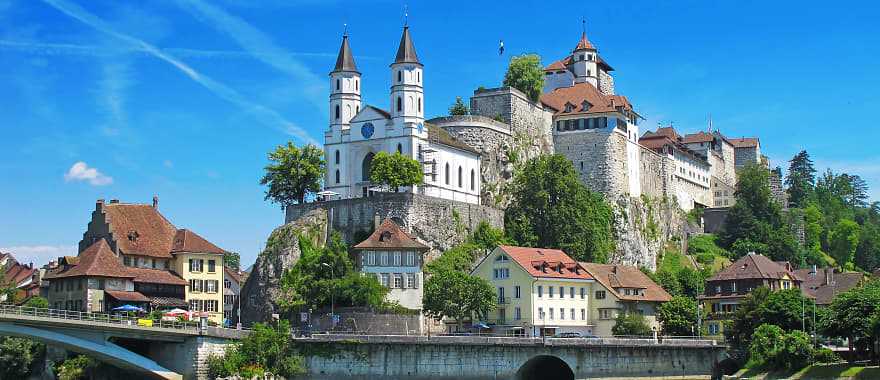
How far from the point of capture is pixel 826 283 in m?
104

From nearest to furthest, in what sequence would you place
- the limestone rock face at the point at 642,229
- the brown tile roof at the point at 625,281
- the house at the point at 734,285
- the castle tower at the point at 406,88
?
the brown tile roof at the point at 625,281
the house at the point at 734,285
the castle tower at the point at 406,88
the limestone rock face at the point at 642,229

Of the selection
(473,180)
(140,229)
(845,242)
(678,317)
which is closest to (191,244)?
(140,229)

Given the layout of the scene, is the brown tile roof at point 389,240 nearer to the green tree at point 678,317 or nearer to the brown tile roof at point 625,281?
the brown tile roof at point 625,281

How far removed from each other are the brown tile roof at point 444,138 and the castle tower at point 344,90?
6.84 metres

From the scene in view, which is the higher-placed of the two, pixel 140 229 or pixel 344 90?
pixel 344 90

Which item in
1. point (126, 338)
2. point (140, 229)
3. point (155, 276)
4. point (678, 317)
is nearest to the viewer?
point (126, 338)

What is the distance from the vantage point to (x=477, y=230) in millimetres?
101375

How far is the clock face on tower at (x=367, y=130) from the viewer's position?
102 m

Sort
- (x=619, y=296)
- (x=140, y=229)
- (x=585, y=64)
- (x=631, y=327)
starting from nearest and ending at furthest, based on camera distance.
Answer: (x=140, y=229)
(x=631, y=327)
(x=619, y=296)
(x=585, y=64)

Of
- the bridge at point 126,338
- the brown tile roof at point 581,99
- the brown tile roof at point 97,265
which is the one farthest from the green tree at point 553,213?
the bridge at point 126,338

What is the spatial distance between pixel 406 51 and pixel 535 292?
83.4 ft

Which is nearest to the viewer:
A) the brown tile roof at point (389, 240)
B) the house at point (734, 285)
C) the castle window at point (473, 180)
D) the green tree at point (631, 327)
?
the brown tile roof at point (389, 240)

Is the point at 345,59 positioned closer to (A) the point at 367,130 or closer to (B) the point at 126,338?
(A) the point at 367,130

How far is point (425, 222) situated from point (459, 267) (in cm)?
475
